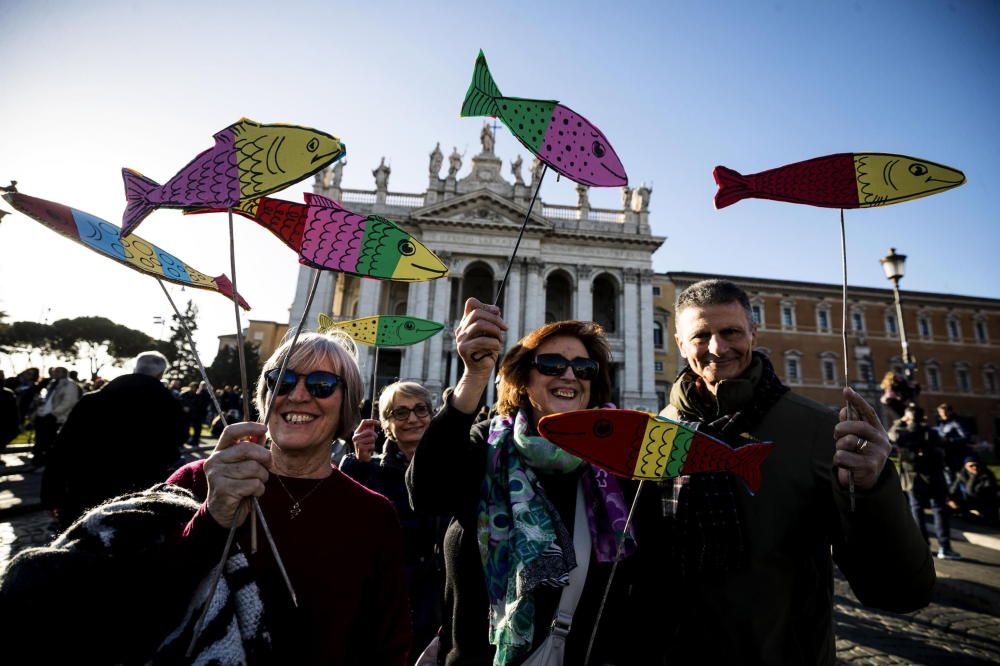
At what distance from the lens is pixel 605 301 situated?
3055cm

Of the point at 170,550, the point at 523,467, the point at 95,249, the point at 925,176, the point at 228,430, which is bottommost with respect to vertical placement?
the point at 170,550

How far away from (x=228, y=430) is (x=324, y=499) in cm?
55

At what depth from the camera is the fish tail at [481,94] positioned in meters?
1.64

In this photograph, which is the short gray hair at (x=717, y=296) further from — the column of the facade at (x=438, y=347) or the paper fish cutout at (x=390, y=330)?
the column of the facade at (x=438, y=347)

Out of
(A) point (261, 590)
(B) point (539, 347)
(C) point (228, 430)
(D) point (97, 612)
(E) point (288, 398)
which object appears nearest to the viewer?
(D) point (97, 612)

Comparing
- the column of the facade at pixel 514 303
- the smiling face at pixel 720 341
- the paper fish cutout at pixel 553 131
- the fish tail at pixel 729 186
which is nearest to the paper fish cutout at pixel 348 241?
the paper fish cutout at pixel 553 131

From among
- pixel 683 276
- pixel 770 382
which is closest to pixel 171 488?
pixel 770 382

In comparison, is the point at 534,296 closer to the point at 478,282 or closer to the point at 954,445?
the point at 478,282

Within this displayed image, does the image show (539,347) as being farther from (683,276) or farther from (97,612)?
(683,276)

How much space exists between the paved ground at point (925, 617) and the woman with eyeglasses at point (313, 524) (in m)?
2.57

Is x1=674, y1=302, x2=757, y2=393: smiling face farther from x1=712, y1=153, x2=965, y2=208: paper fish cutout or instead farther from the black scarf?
x1=712, y1=153, x2=965, y2=208: paper fish cutout

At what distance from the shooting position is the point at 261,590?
4.40 feet

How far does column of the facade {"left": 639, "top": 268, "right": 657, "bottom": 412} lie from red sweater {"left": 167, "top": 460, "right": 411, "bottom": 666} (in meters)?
25.2

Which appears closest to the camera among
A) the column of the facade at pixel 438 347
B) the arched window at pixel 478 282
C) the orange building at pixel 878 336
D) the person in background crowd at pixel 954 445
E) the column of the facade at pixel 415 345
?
the person in background crowd at pixel 954 445
